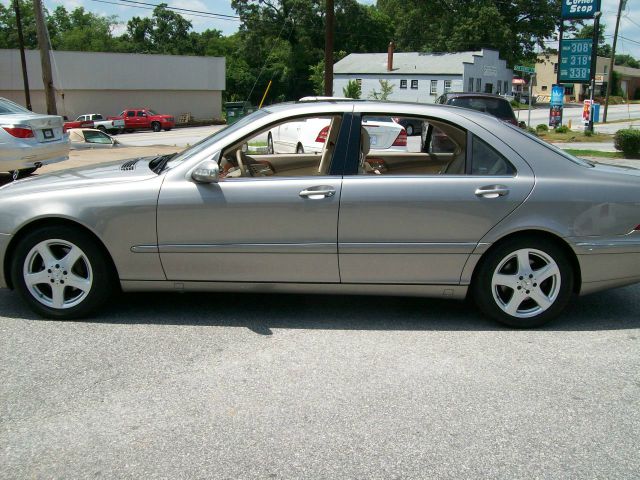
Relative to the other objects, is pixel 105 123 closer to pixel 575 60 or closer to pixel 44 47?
pixel 44 47

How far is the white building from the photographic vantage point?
1918 inches

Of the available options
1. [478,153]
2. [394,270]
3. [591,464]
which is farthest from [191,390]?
[478,153]

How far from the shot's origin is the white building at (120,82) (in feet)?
160

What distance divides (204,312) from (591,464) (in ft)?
9.64

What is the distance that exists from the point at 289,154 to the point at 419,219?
5.94 ft

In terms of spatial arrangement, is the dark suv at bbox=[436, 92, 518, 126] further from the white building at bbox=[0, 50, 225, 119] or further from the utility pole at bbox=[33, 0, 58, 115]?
the white building at bbox=[0, 50, 225, 119]

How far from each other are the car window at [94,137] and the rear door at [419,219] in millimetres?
24576

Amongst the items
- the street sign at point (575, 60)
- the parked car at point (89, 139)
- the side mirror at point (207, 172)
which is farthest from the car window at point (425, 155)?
the street sign at point (575, 60)

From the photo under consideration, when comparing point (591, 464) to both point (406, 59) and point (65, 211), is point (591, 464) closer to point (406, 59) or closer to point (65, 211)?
point (65, 211)

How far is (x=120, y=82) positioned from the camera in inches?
2109

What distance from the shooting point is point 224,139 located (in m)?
4.67

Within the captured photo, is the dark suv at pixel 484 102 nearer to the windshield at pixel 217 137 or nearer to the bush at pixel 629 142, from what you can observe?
the bush at pixel 629 142

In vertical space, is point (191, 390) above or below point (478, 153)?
below

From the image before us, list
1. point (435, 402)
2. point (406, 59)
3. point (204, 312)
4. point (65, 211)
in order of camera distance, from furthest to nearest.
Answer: point (406, 59), point (204, 312), point (65, 211), point (435, 402)
